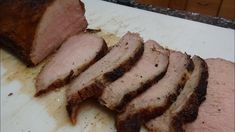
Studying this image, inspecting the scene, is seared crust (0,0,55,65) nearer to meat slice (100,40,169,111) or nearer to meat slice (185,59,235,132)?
meat slice (100,40,169,111)

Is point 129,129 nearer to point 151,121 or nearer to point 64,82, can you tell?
point 151,121

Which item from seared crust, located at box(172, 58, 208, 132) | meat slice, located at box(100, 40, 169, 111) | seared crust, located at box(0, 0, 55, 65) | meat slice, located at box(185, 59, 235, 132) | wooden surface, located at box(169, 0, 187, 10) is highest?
seared crust, located at box(0, 0, 55, 65)

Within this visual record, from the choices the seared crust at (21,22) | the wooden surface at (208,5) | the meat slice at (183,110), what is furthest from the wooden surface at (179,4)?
the meat slice at (183,110)

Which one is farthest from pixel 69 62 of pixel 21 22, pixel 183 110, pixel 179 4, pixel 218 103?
pixel 179 4

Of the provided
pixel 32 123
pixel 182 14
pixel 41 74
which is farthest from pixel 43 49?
pixel 182 14

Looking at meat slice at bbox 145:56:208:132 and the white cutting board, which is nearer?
meat slice at bbox 145:56:208:132

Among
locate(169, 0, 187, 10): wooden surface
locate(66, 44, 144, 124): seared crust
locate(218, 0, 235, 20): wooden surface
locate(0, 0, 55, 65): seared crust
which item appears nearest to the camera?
locate(66, 44, 144, 124): seared crust

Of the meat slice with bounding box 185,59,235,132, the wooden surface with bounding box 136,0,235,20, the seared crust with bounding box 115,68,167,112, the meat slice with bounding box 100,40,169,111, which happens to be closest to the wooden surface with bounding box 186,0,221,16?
the wooden surface with bounding box 136,0,235,20
